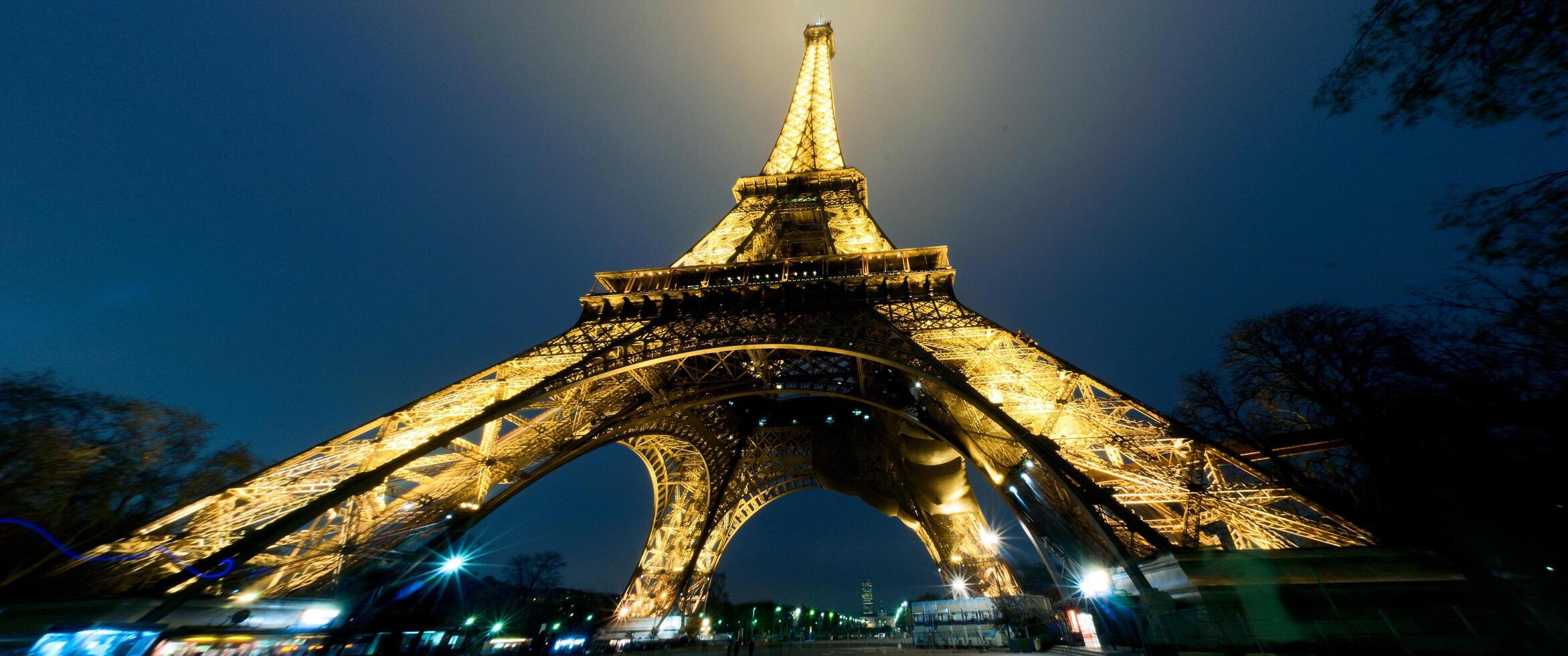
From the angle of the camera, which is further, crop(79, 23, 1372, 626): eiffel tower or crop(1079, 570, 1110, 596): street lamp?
crop(1079, 570, 1110, 596): street lamp

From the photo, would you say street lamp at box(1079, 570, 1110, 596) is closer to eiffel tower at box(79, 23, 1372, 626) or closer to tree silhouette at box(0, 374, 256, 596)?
eiffel tower at box(79, 23, 1372, 626)

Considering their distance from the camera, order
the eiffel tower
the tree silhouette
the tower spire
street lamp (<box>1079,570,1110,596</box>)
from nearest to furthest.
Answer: the eiffel tower
street lamp (<box>1079,570,1110,596</box>)
the tree silhouette
the tower spire

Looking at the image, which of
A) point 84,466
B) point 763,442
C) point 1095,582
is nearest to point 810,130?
point 763,442

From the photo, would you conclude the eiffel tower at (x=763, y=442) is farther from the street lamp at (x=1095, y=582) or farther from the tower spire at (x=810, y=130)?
the tower spire at (x=810, y=130)

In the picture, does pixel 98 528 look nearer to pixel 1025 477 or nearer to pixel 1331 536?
pixel 1025 477

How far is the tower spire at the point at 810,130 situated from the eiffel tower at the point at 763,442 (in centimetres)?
353

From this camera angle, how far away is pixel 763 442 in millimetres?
24281

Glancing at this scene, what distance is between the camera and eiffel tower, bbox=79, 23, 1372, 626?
7.31 m

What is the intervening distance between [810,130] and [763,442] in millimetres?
19103

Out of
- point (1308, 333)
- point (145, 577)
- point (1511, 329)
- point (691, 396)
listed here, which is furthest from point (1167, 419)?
point (145, 577)

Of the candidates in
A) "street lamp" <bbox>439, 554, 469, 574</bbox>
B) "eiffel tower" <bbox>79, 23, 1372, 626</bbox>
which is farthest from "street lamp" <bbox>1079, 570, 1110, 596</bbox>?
"street lamp" <bbox>439, 554, 469, 574</bbox>

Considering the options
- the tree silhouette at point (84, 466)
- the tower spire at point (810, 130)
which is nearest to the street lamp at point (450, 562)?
the tree silhouette at point (84, 466)

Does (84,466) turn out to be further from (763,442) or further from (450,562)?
(763,442)

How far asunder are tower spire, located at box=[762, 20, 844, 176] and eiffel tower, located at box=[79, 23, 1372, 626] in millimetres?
3535
